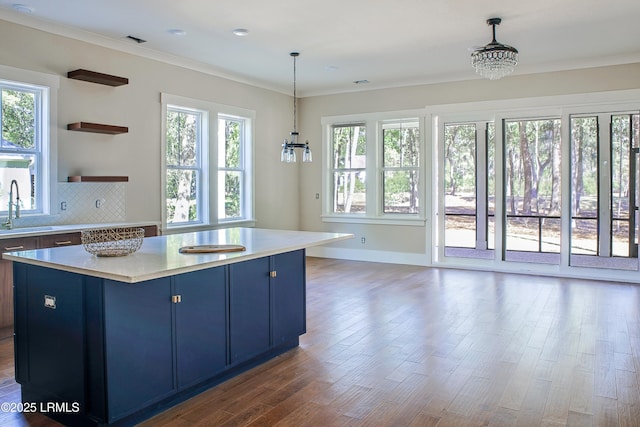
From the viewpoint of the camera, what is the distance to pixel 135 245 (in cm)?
296

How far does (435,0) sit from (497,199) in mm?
3582

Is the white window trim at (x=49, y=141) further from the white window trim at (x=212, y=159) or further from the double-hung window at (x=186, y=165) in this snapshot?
the double-hung window at (x=186, y=165)

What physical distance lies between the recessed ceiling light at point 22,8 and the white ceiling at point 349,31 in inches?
2.1

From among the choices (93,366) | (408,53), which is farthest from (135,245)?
(408,53)

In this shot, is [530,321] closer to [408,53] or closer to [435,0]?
[435,0]

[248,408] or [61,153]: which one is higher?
[61,153]

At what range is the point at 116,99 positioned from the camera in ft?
18.3

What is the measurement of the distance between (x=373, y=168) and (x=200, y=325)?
18.3 ft

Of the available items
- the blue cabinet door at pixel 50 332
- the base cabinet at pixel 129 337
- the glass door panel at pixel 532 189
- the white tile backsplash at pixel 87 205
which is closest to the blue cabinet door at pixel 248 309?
the base cabinet at pixel 129 337

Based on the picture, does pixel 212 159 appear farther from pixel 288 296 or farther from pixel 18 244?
pixel 288 296

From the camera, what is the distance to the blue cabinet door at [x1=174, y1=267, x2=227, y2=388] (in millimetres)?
2787

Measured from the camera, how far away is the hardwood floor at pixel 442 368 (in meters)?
2.69

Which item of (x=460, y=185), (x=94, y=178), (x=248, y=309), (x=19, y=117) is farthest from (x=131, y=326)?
(x=460, y=185)

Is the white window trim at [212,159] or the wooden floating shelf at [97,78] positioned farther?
the white window trim at [212,159]
